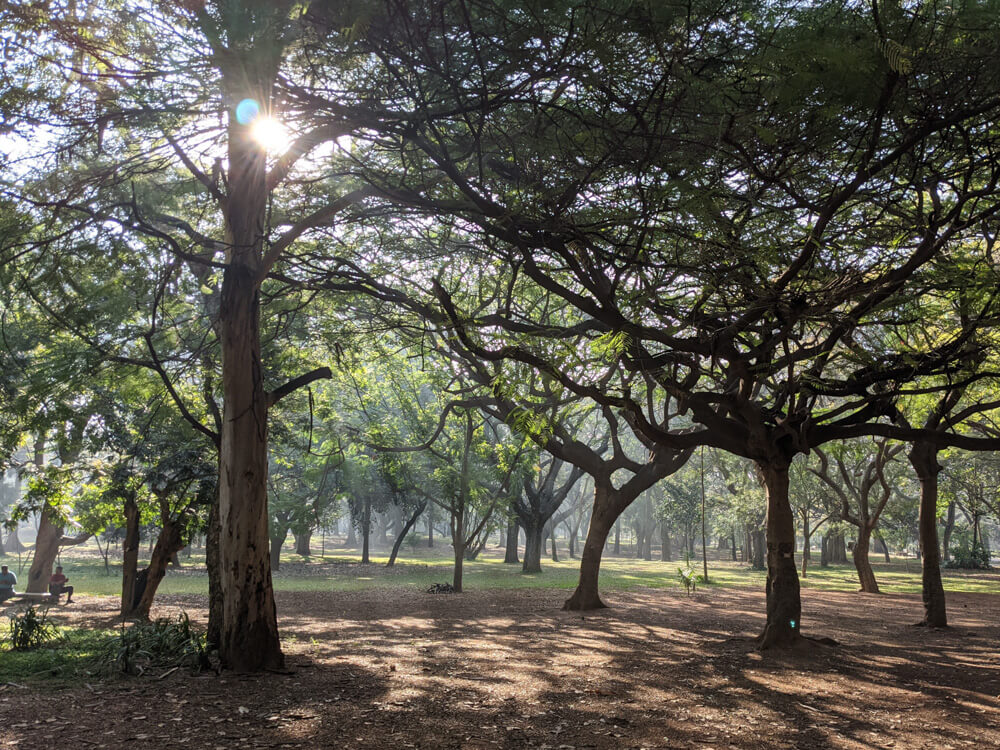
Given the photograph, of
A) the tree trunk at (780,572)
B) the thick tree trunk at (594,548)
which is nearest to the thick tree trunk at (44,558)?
the thick tree trunk at (594,548)

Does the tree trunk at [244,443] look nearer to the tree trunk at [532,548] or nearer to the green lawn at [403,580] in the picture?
the green lawn at [403,580]

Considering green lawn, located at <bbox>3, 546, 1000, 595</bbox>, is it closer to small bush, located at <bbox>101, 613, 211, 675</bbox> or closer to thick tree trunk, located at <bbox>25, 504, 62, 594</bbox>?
thick tree trunk, located at <bbox>25, 504, 62, 594</bbox>

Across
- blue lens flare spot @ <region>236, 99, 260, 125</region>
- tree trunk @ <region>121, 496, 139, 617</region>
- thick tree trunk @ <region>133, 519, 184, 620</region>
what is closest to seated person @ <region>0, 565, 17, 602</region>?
tree trunk @ <region>121, 496, 139, 617</region>

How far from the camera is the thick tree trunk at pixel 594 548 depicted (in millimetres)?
16391

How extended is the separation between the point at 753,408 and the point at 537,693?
489cm

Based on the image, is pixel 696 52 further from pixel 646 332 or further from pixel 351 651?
pixel 351 651

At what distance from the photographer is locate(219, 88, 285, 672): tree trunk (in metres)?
7.74

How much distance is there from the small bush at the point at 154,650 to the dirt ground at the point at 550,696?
37 cm

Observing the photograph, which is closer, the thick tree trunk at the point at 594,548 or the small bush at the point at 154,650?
the small bush at the point at 154,650

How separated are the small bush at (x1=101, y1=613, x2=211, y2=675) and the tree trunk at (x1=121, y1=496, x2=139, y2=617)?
627cm

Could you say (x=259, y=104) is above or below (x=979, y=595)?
above

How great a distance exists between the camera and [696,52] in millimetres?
5547

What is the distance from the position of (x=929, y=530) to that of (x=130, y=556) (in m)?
15.8

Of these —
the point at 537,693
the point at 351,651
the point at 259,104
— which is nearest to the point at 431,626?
the point at 351,651
